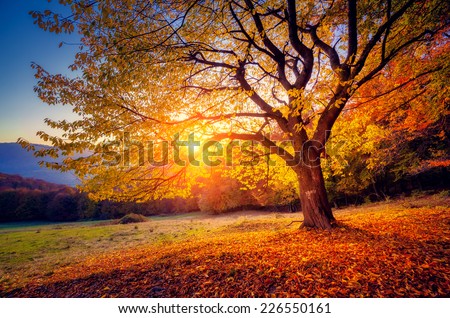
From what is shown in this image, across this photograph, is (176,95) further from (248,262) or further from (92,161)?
(248,262)

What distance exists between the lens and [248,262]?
5520 millimetres

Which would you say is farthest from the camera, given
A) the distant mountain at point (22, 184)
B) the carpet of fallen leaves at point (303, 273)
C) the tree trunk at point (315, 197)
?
the distant mountain at point (22, 184)

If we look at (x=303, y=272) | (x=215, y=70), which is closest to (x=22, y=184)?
(x=215, y=70)

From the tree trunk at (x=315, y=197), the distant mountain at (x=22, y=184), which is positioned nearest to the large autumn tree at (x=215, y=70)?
the tree trunk at (x=315, y=197)

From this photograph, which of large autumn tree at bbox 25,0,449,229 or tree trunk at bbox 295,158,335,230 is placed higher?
large autumn tree at bbox 25,0,449,229

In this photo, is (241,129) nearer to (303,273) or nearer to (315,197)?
(315,197)

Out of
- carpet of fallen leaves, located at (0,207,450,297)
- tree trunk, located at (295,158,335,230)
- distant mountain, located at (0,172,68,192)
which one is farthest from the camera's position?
distant mountain, located at (0,172,68,192)

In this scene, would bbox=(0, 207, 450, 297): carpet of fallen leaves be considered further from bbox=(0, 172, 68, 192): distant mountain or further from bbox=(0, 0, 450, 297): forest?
bbox=(0, 172, 68, 192): distant mountain

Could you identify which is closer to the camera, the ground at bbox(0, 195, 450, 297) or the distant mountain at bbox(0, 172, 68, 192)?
the ground at bbox(0, 195, 450, 297)

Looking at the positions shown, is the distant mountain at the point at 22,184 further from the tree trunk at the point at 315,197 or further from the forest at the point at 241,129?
the tree trunk at the point at 315,197

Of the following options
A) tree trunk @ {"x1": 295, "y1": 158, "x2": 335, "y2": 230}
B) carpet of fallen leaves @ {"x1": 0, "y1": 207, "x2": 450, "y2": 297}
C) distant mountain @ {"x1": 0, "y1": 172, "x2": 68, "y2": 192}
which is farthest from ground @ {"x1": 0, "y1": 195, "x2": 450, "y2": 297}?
distant mountain @ {"x1": 0, "y1": 172, "x2": 68, "y2": 192}
